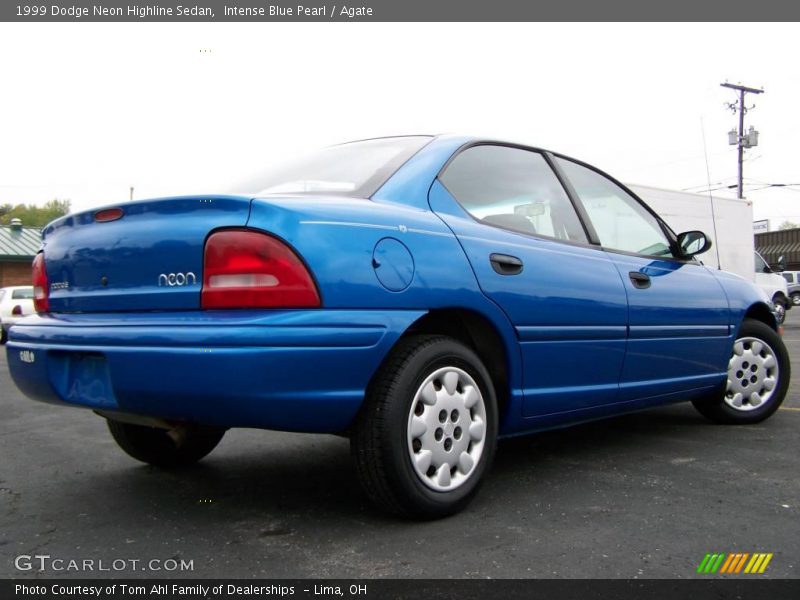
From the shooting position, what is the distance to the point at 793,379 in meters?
7.14

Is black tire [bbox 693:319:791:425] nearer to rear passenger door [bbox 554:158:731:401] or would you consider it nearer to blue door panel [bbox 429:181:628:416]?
rear passenger door [bbox 554:158:731:401]

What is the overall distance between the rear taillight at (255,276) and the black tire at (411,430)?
42cm

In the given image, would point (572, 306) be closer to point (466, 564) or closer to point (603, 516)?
point (603, 516)

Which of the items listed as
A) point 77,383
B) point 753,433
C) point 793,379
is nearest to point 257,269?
point 77,383

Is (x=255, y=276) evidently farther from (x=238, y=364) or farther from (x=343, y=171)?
(x=343, y=171)

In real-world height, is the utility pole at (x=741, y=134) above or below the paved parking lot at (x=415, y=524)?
above

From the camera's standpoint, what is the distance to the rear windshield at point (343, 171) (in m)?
3.00

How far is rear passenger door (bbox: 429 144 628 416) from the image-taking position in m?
3.07

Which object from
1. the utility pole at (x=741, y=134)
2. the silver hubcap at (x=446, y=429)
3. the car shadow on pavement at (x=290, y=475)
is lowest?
the car shadow on pavement at (x=290, y=475)

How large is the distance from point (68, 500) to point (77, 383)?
2.50 feet

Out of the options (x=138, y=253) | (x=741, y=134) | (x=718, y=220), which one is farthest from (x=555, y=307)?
(x=741, y=134)

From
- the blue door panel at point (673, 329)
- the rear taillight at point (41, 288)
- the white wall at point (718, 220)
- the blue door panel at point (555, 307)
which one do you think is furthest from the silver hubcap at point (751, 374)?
the white wall at point (718, 220)

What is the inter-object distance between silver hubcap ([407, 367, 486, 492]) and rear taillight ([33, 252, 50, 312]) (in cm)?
159

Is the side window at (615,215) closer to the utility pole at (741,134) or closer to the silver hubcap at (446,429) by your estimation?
the silver hubcap at (446,429)
